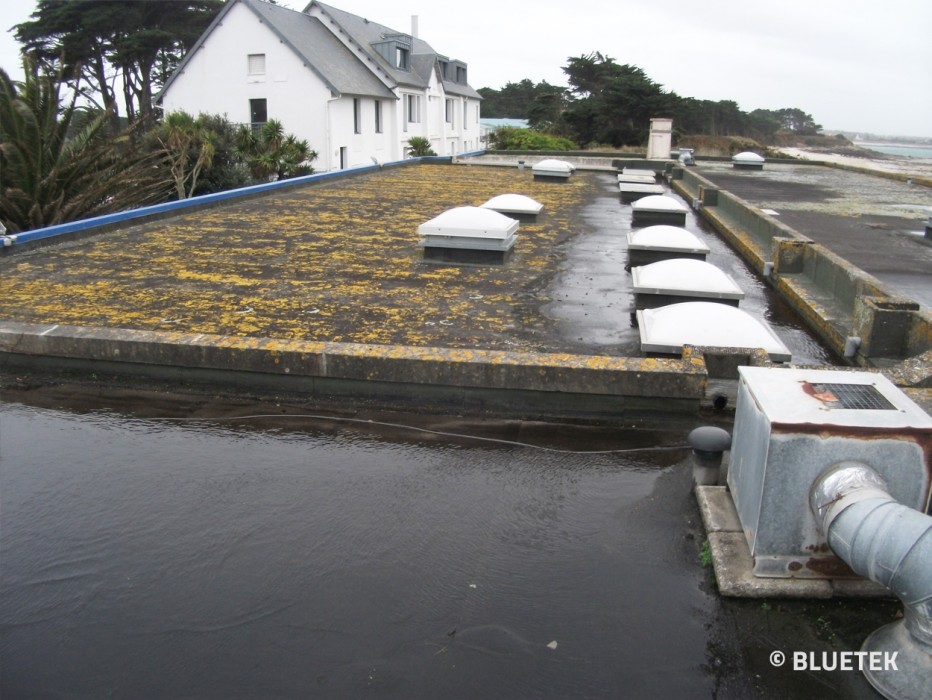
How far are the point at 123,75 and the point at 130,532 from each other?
53.5 metres

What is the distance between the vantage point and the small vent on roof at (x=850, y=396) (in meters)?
3.34

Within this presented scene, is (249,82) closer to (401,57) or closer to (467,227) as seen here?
(401,57)

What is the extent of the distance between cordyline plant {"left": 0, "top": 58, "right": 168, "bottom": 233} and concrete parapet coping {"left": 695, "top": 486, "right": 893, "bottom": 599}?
11.0 meters

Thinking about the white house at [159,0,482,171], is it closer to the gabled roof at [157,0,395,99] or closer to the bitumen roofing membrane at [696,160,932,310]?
the gabled roof at [157,0,395,99]

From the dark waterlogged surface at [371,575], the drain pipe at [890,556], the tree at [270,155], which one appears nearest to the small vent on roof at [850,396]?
the drain pipe at [890,556]

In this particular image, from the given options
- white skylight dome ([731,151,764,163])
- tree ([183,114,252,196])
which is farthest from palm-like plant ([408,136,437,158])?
white skylight dome ([731,151,764,163])

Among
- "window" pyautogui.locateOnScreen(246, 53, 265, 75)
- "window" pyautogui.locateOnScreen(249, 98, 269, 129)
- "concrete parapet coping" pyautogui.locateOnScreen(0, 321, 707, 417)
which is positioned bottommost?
"concrete parapet coping" pyautogui.locateOnScreen(0, 321, 707, 417)

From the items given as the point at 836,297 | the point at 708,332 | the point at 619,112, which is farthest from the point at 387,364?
the point at 619,112

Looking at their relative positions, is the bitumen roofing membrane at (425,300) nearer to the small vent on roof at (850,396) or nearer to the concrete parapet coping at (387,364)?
the concrete parapet coping at (387,364)

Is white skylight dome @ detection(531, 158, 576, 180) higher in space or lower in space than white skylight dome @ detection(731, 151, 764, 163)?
lower

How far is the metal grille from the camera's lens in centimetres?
334

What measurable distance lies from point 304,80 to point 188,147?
13528mm

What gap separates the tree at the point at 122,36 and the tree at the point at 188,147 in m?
20.5

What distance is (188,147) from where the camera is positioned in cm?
2327
